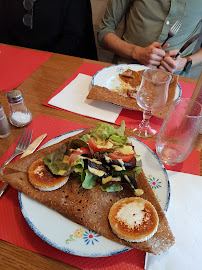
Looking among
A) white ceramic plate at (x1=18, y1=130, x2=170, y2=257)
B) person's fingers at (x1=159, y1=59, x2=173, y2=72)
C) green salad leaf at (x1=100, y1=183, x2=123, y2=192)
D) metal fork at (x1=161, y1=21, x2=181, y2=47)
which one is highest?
metal fork at (x1=161, y1=21, x2=181, y2=47)

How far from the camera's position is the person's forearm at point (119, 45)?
5.27ft

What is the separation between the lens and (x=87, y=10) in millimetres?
1819

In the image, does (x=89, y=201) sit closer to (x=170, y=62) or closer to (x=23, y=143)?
(x=23, y=143)

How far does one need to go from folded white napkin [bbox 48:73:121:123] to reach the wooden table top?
39 millimetres

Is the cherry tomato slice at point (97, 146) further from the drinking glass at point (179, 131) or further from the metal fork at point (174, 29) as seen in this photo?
the metal fork at point (174, 29)

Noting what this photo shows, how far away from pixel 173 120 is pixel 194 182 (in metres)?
0.23

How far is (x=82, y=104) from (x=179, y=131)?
0.51m

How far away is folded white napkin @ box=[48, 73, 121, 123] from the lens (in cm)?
108

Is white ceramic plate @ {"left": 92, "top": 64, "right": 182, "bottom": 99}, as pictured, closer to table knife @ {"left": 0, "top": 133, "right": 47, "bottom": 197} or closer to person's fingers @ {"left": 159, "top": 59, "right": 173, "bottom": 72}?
person's fingers @ {"left": 159, "top": 59, "right": 173, "bottom": 72}

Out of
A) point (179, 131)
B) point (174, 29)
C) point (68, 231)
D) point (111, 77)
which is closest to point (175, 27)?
point (174, 29)

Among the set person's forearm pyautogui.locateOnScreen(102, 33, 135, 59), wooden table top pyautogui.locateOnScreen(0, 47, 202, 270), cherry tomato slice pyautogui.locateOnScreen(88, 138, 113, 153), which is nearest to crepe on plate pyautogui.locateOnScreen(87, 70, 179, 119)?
wooden table top pyautogui.locateOnScreen(0, 47, 202, 270)

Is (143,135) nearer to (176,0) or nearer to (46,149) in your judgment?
(46,149)

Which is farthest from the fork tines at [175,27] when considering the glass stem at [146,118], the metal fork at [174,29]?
the glass stem at [146,118]

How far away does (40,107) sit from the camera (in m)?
1.10
